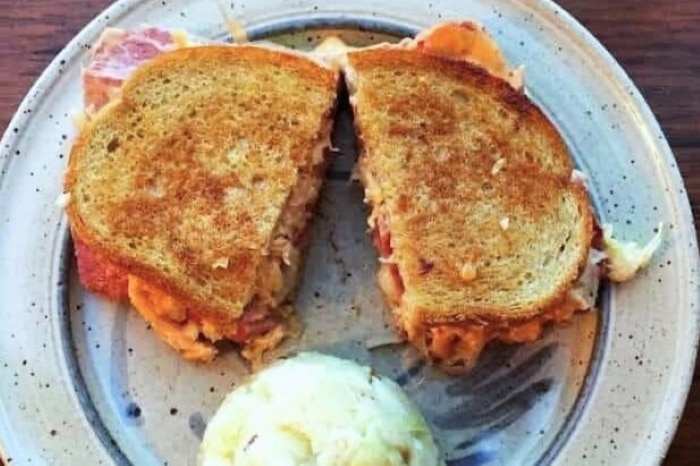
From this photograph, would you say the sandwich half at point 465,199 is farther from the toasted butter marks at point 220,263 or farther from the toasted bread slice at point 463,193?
the toasted butter marks at point 220,263

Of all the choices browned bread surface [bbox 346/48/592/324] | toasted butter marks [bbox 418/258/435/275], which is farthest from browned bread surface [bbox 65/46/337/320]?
toasted butter marks [bbox 418/258/435/275]

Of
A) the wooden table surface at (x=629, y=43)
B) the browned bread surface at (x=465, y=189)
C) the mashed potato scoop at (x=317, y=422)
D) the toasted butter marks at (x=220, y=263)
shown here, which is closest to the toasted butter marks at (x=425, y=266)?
the browned bread surface at (x=465, y=189)

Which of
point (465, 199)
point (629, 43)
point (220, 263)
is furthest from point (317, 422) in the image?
point (629, 43)

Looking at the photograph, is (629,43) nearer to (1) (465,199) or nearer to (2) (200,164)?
(1) (465,199)

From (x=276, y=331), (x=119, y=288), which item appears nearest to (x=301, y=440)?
(x=276, y=331)

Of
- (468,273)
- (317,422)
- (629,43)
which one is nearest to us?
(317,422)

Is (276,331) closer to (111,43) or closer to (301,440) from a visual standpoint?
(301,440)
